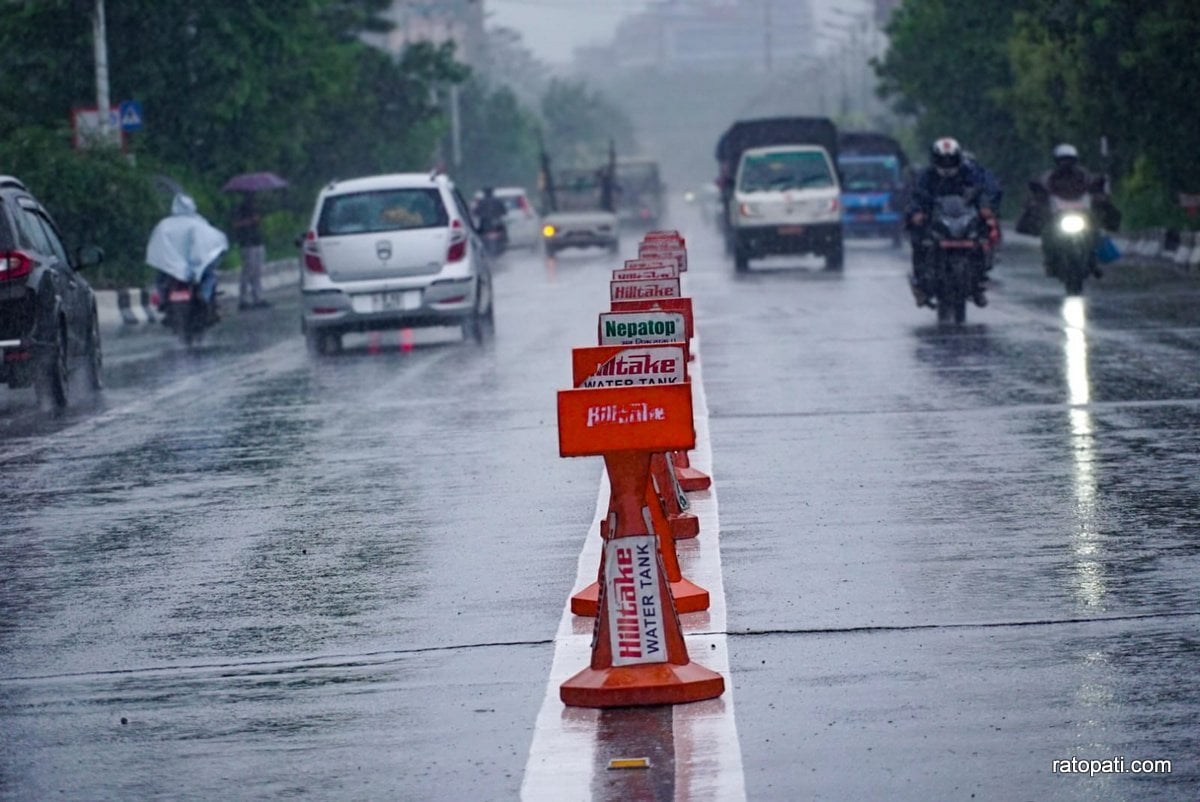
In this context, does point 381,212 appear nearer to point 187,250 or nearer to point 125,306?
point 187,250

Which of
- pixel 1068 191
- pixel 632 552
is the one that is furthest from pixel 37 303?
pixel 1068 191

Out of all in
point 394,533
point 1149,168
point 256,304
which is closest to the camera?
point 394,533

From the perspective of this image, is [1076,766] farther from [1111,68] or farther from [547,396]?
[1111,68]

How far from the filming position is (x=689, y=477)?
12.6 metres

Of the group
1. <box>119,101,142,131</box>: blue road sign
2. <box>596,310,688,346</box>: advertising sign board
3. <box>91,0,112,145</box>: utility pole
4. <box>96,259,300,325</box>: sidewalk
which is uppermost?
<box>91,0,112,145</box>: utility pole

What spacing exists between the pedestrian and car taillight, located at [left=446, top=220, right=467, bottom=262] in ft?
44.7

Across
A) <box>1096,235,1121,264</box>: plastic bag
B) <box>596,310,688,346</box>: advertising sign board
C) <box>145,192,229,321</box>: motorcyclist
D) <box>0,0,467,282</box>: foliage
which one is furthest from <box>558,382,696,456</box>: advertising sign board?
<box>0,0,467,282</box>: foliage

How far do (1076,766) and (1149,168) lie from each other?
149ft

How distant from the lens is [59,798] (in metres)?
6.63

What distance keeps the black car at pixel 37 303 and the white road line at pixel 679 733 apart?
1057cm

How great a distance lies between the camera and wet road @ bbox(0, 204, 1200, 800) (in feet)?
22.7

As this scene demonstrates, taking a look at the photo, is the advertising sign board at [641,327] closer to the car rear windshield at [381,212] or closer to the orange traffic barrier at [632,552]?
the orange traffic barrier at [632,552]

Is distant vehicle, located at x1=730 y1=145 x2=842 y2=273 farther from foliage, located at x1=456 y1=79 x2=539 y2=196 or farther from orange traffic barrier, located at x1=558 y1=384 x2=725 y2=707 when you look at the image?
foliage, located at x1=456 y1=79 x2=539 y2=196

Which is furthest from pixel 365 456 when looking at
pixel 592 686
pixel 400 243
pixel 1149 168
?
pixel 1149 168
